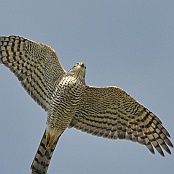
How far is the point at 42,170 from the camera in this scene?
1991cm

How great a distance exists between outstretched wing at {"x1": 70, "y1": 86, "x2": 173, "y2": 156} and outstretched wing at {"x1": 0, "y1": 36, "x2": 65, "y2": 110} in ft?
3.93

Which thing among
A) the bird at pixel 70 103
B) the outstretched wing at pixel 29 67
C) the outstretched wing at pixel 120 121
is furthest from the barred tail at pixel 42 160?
the outstretched wing at pixel 29 67

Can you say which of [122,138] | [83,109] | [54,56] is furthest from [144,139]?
[54,56]

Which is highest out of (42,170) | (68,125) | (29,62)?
(29,62)

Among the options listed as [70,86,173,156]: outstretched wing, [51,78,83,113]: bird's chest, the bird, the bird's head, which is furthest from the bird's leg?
the bird's head

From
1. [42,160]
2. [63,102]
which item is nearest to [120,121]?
[63,102]

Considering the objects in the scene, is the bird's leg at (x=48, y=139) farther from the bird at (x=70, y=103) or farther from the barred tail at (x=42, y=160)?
the barred tail at (x=42, y=160)

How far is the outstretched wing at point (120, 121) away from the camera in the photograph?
66.3 feet

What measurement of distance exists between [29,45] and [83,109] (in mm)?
2527

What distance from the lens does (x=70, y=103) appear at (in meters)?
19.5

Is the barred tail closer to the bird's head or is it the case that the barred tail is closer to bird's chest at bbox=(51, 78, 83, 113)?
bird's chest at bbox=(51, 78, 83, 113)

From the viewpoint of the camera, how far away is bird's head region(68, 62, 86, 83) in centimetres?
1950

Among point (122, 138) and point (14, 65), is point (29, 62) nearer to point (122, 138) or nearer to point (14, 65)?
point (14, 65)

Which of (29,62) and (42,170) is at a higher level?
(29,62)
